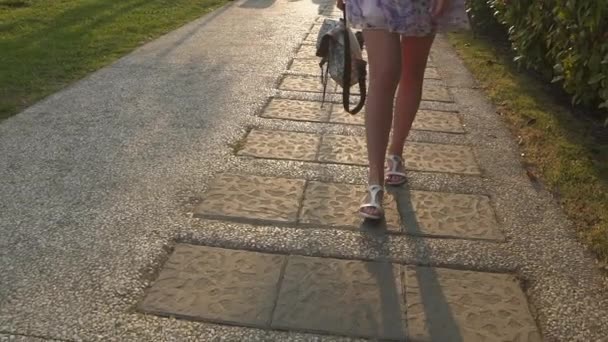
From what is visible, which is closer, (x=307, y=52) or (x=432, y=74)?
(x=432, y=74)

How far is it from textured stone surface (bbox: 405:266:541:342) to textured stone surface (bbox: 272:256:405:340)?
0.06 m

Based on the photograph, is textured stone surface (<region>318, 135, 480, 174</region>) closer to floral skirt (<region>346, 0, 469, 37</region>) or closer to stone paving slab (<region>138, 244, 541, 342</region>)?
floral skirt (<region>346, 0, 469, 37</region>)

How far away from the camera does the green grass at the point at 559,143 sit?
11.0 feet

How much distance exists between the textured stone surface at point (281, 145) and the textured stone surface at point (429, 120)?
0.44 meters

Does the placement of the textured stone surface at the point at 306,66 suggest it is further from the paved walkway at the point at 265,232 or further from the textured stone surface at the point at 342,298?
the textured stone surface at the point at 342,298

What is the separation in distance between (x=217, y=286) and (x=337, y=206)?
0.90 m

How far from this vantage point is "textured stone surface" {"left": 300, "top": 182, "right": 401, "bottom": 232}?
3172 mm

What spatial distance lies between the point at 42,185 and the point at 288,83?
2569 mm

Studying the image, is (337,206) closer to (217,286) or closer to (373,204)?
(373,204)

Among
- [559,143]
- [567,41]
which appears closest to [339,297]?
[559,143]

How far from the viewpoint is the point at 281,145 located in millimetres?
4156

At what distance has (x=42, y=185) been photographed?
346 cm

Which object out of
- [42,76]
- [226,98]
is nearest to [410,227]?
[226,98]

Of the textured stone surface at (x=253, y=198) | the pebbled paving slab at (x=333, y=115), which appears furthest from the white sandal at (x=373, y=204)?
the pebbled paving slab at (x=333, y=115)
